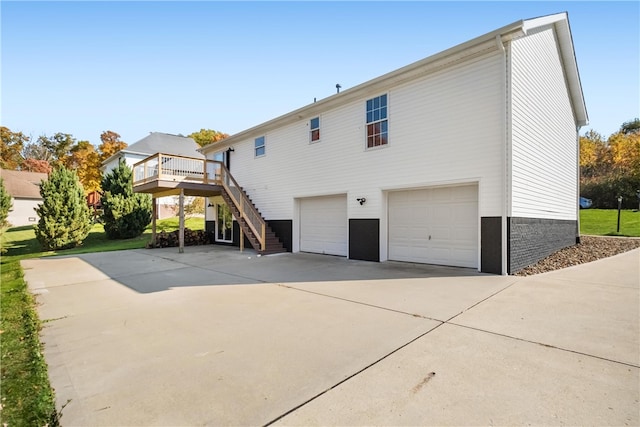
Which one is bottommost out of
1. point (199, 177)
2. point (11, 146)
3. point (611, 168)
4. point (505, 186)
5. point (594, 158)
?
point (505, 186)

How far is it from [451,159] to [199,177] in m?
11.5

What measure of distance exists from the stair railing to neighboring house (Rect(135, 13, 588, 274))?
0.41 metres

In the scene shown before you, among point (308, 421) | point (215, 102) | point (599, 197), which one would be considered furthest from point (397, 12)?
point (599, 197)

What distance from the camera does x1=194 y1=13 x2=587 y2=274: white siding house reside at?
25.1 ft

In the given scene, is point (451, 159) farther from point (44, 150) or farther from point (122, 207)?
point (44, 150)

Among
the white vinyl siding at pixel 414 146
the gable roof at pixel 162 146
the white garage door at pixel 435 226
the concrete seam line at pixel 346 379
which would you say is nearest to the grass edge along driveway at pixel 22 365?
the concrete seam line at pixel 346 379

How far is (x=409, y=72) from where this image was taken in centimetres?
891

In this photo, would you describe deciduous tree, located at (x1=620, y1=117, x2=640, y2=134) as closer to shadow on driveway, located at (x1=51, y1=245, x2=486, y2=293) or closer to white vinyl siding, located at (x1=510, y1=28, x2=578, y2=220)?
white vinyl siding, located at (x1=510, y1=28, x2=578, y2=220)

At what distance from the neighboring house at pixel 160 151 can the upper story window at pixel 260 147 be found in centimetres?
1437

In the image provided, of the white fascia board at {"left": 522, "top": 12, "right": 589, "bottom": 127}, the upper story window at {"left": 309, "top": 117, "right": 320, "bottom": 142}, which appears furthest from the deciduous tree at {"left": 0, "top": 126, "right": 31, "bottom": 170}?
the white fascia board at {"left": 522, "top": 12, "right": 589, "bottom": 127}

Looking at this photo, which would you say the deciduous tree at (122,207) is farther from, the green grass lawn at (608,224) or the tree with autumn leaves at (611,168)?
the tree with autumn leaves at (611,168)

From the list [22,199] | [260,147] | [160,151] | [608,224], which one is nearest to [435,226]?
[260,147]

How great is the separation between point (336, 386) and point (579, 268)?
8742 millimetres

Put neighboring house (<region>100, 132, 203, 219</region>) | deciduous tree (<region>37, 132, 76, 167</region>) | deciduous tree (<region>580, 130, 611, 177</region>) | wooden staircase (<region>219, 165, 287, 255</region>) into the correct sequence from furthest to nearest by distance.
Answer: deciduous tree (<region>37, 132, 76, 167</region>)
deciduous tree (<region>580, 130, 611, 177</region>)
neighboring house (<region>100, 132, 203, 219</region>)
wooden staircase (<region>219, 165, 287, 255</region>)
